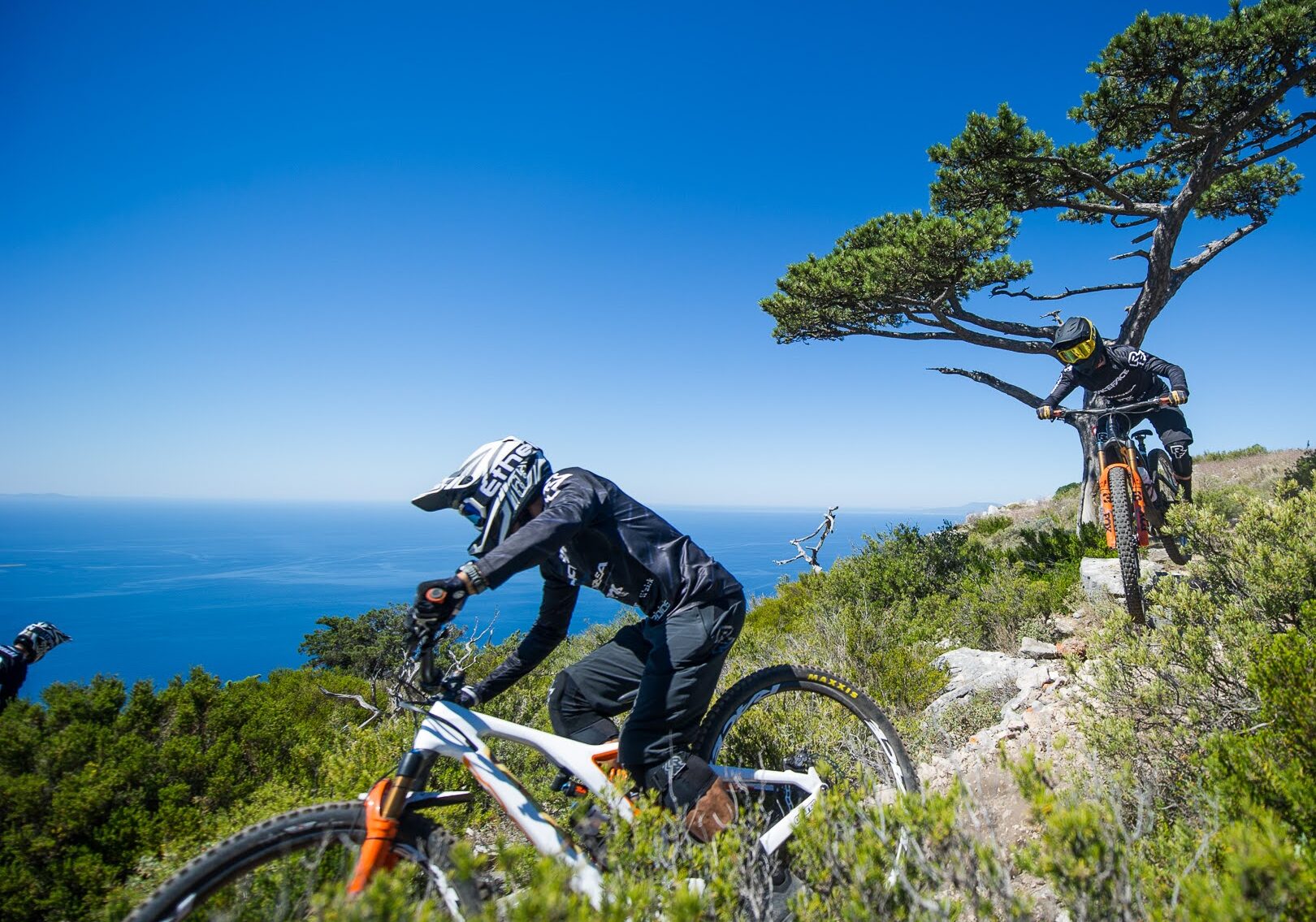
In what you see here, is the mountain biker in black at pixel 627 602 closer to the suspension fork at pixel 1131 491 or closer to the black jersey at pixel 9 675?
the suspension fork at pixel 1131 491

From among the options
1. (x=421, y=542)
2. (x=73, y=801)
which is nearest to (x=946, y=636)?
(x=73, y=801)

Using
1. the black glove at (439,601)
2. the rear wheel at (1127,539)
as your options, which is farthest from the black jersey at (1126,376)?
the black glove at (439,601)

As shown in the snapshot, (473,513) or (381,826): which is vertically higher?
(473,513)

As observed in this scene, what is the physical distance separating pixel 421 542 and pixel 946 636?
569ft

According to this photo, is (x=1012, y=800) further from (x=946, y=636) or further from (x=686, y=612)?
(x=946, y=636)

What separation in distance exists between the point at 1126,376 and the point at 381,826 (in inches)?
290

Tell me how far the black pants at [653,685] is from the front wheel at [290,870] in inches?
30.9

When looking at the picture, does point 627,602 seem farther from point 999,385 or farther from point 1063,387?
point 999,385

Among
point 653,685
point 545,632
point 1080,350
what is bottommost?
point 653,685

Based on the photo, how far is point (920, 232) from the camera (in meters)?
10.1

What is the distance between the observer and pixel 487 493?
91.3 inches

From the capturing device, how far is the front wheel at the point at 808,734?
8.86 feet

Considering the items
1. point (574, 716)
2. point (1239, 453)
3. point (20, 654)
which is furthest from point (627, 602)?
point (1239, 453)

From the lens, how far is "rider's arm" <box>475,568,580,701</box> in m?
2.69
